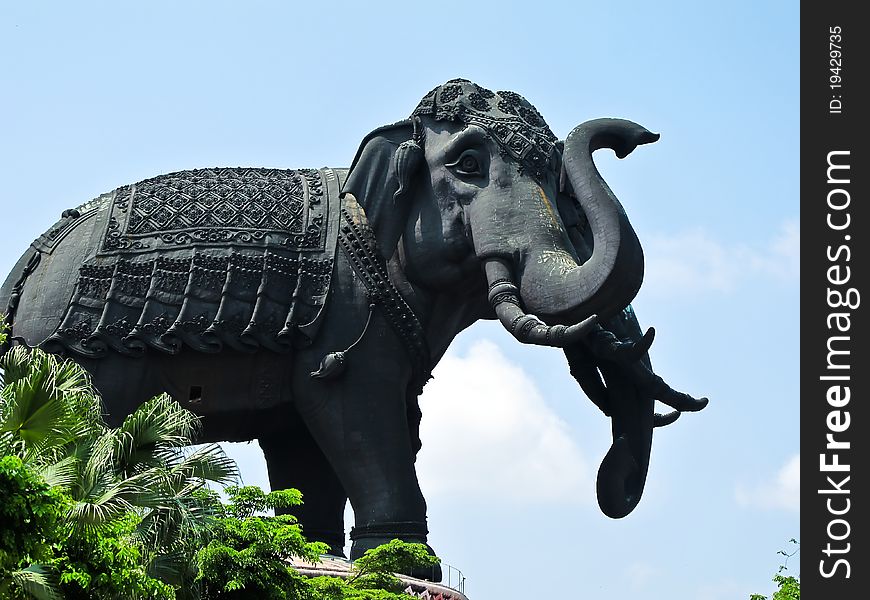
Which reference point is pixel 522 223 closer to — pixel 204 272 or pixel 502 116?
pixel 502 116

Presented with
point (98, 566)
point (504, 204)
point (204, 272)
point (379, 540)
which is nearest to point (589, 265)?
point (504, 204)

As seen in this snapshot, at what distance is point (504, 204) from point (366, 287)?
1465 millimetres

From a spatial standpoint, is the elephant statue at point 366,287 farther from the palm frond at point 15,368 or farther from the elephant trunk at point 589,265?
the palm frond at point 15,368

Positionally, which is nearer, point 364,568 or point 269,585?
point 269,585

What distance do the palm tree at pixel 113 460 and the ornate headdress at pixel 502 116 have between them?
4.84 metres

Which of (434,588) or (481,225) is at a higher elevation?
(481,225)

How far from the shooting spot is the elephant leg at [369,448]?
53.8 ft

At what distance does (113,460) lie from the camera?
41.3 feet

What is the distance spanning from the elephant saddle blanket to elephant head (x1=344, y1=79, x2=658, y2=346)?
0.68 m

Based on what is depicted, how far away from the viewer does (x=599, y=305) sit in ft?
52.6
